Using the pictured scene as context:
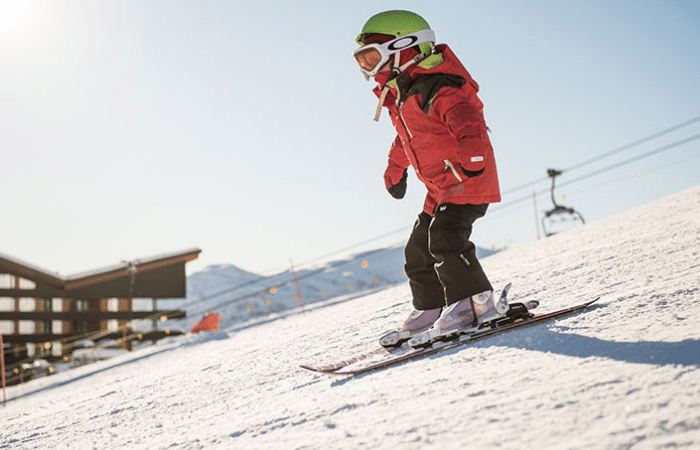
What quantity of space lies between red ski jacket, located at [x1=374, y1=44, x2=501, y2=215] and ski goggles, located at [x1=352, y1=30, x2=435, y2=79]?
108 millimetres

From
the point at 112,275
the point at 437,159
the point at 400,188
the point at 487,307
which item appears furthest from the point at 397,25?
the point at 112,275

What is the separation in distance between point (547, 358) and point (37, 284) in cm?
3457

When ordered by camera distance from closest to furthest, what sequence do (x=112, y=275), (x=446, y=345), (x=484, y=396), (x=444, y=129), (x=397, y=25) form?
(x=484, y=396) → (x=446, y=345) → (x=444, y=129) → (x=397, y=25) → (x=112, y=275)

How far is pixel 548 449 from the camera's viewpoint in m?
1.09

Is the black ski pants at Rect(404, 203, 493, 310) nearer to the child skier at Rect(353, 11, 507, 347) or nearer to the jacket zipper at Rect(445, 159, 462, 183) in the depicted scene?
the child skier at Rect(353, 11, 507, 347)

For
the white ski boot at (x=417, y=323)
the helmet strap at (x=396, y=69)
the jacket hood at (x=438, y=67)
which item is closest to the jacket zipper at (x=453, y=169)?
the jacket hood at (x=438, y=67)

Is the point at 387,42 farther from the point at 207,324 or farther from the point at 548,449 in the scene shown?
the point at 207,324

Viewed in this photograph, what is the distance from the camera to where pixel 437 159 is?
277cm

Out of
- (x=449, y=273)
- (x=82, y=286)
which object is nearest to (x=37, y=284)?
(x=82, y=286)

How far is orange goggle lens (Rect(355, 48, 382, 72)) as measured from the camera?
9.27ft

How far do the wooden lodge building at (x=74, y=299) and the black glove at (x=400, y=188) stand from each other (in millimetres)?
27762

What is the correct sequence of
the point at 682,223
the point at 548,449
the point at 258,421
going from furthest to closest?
1. the point at 682,223
2. the point at 258,421
3. the point at 548,449

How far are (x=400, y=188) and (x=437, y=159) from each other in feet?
1.99

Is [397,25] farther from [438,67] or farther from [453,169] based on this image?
[453,169]
